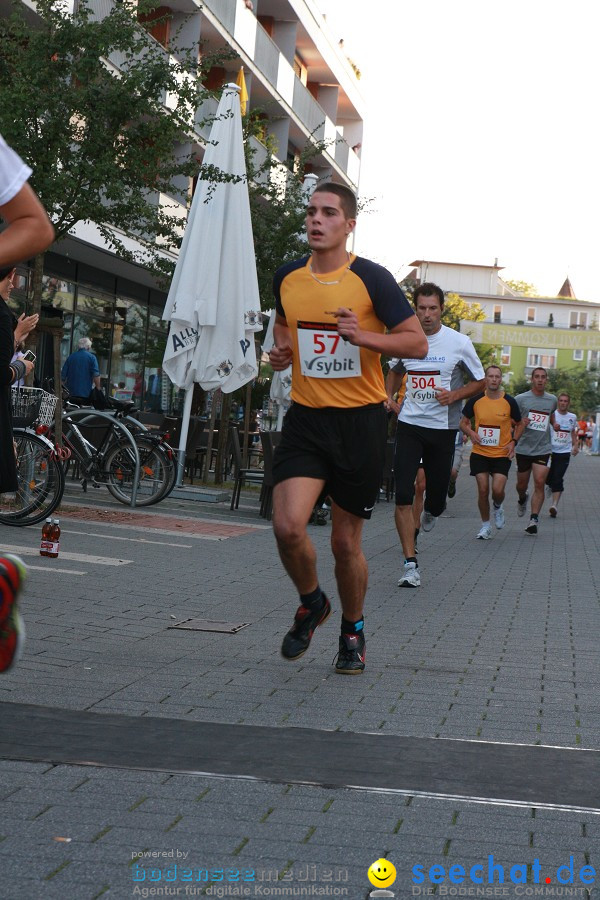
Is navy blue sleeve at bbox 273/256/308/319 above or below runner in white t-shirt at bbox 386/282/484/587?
above

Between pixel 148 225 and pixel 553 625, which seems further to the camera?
pixel 148 225

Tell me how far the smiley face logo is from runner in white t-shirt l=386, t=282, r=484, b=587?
20.7ft

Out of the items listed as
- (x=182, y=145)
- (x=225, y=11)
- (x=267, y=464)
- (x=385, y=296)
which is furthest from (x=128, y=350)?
(x=385, y=296)

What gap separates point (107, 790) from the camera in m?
3.77

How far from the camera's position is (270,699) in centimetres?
527

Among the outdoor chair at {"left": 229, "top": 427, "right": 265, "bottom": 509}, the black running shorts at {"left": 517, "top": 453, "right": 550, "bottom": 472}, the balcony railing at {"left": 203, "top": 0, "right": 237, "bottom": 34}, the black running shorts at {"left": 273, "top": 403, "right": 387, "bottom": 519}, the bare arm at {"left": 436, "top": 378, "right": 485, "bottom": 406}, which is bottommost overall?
the outdoor chair at {"left": 229, "top": 427, "right": 265, "bottom": 509}

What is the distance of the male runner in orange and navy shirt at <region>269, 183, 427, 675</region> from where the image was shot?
573cm

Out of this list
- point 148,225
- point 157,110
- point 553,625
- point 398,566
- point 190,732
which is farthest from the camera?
point 148,225

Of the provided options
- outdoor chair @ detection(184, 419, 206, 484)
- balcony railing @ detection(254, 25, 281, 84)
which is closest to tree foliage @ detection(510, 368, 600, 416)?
balcony railing @ detection(254, 25, 281, 84)

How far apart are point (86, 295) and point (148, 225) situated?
13.1 m

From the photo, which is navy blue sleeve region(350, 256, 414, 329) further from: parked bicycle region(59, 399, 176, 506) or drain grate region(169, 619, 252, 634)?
parked bicycle region(59, 399, 176, 506)

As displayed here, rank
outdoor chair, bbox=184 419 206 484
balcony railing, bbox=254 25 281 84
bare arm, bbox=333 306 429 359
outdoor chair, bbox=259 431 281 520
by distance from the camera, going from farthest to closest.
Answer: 1. balcony railing, bbox=254 25 281 84
2. outdoor chair, bbox=184 419 206 484
3. outdoor chair, bbox=259 431 281 520
4. bare arm, bbox=333 306 429 359

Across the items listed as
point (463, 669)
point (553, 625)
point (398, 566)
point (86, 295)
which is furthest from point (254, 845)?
point (86, 295)

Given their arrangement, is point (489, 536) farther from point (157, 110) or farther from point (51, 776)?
point (51, 776)
